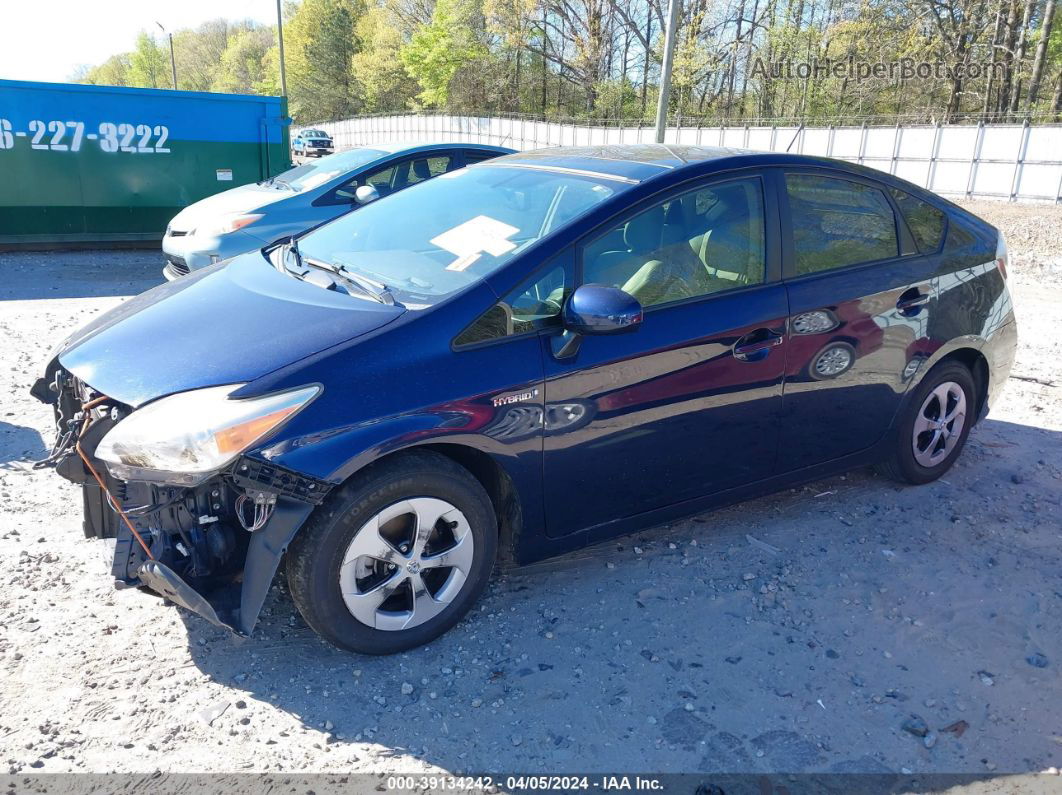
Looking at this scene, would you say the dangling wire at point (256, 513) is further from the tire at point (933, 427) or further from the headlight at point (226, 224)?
the headlight at point (226, 224)

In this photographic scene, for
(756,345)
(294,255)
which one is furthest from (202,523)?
(756,345)

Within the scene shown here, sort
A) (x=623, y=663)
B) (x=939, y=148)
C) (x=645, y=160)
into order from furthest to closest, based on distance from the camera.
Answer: (x=939, y=148)
(x=645, y=160)
(x=623, y=663)

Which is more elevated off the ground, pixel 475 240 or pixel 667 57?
pixel 667 57

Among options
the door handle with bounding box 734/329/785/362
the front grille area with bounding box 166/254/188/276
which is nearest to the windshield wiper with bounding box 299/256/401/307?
the door handle with bounding box 734/329/785/362

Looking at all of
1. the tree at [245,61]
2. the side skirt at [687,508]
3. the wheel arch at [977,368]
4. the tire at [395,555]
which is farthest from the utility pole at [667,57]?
the tree at [245,61]

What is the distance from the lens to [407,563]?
9.09 feet

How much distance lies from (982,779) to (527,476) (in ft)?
5.63

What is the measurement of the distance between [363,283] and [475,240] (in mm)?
478

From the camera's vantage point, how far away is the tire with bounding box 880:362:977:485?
414cm

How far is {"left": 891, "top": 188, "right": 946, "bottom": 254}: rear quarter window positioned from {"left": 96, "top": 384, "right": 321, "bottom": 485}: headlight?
3.08 meters

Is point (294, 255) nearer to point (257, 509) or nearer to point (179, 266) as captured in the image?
point (257, 509)

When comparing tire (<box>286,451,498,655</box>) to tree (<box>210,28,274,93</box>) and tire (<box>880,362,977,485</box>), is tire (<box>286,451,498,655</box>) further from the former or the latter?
tree (<box>210,28,274,93</box>)

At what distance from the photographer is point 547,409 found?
9.53ft

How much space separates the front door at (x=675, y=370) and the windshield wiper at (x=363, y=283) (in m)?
0.60
